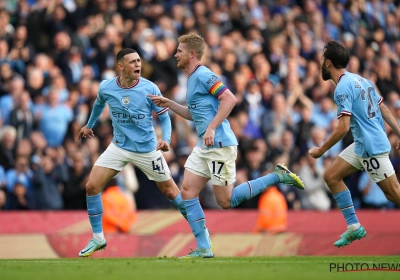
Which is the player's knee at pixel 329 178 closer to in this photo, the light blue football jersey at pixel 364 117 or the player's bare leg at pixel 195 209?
the light blue football jersey at pixel 364 117

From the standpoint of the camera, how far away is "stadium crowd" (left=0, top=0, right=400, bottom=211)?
17688mm

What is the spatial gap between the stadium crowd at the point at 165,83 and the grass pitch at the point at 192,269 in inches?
223

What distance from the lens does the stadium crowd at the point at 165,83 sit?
17.7 metres

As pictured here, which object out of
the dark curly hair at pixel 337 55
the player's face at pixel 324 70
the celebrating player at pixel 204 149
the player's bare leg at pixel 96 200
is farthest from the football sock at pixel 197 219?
the dark curly hair at pixel 337 55

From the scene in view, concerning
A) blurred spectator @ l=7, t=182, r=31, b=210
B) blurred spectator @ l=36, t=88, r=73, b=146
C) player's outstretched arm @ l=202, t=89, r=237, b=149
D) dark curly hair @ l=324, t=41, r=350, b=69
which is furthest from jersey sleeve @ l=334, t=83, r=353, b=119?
blurred spectator @ l=36, t=88, r=73, b=146

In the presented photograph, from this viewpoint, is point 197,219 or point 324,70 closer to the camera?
point 197,219

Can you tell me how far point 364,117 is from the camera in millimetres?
11844

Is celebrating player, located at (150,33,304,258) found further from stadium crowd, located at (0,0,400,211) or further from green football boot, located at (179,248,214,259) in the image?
stadium crowd, located at (0,0,400,211)

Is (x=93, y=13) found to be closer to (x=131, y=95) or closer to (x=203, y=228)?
(x=131, y=95)

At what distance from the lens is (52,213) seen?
54.4 ft

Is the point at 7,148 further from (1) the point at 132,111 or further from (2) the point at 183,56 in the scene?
(2) the point at 183,56

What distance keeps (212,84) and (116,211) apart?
5.75 metres

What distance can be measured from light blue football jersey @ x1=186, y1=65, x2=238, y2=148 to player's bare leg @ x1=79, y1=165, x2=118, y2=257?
64.0 inches

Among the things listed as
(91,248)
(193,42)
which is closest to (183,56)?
(193,42)
